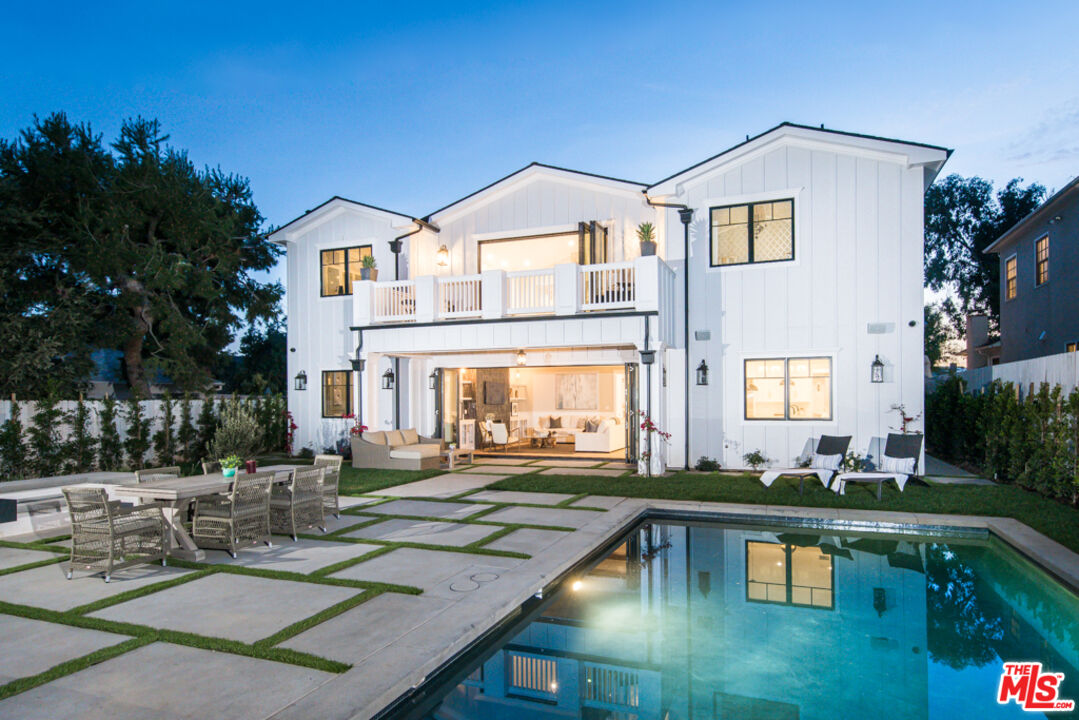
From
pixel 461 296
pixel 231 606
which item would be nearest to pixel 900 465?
pixel 461 296

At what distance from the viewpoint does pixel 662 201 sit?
44.5 feet

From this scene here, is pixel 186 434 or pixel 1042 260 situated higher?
pixel 1042 260

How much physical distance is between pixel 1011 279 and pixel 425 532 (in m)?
21.7

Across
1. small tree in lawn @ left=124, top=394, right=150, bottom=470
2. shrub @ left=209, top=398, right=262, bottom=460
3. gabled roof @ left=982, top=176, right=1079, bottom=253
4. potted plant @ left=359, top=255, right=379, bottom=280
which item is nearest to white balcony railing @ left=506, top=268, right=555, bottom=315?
potted plant @ left=359, top=255, right=379, bottom=280

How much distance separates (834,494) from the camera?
10242 mm

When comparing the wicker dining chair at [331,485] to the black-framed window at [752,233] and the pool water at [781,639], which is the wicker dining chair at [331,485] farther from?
the black-framed window at [752,233]

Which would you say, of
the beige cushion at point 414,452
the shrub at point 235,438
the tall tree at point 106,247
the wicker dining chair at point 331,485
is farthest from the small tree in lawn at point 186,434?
the wicker dining chair at point 331,485

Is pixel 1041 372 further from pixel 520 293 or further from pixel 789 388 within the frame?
pixel 520 293

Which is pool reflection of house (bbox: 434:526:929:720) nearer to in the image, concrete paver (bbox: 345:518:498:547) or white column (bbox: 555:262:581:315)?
concrete paver (bbox: 345:518:498:547)

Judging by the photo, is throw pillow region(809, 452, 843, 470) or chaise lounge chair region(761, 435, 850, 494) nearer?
chaise lounge chair region(761, 435, 850, 494)

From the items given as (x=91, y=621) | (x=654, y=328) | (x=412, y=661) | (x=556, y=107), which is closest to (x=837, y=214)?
(x=654, y=328)

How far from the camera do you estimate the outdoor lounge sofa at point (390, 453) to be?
45.6 ft

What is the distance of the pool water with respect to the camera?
400 centimetres

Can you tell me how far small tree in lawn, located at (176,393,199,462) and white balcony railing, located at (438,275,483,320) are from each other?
7263 millimetres
